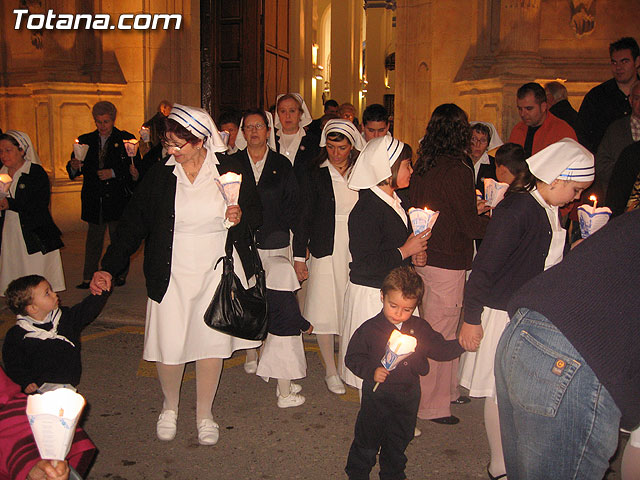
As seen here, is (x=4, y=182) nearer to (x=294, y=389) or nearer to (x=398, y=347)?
(x=294, y=389)

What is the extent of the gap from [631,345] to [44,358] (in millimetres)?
3321

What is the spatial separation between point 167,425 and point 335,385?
146 centimetres

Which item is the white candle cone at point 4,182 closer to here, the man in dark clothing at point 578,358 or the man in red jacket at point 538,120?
the man in red jacket at point 538,120

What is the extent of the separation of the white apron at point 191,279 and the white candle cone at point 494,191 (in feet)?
6.26

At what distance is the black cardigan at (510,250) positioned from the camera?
3.50m

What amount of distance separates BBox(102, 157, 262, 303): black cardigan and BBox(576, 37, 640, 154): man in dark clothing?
14.0ft

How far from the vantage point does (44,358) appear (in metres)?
4.07

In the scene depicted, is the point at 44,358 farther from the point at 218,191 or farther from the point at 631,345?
the point at 631,345

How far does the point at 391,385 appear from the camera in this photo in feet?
12.0

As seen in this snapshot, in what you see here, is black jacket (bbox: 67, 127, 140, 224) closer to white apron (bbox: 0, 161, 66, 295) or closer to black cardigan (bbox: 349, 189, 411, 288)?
white apron (bbox: 0, 161, 66, 295)

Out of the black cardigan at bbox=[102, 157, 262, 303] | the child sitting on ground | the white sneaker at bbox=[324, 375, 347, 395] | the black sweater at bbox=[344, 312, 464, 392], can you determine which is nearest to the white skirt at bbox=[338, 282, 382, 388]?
the black sweater at bbox=[344, 312, 464, 392]

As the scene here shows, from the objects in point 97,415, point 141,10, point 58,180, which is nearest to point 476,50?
point 141,10

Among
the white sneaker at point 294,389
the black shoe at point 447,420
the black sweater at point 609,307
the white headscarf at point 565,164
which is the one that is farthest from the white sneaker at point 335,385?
the black sweater at point 609,307

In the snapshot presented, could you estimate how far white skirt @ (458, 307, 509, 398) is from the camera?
151 inches
